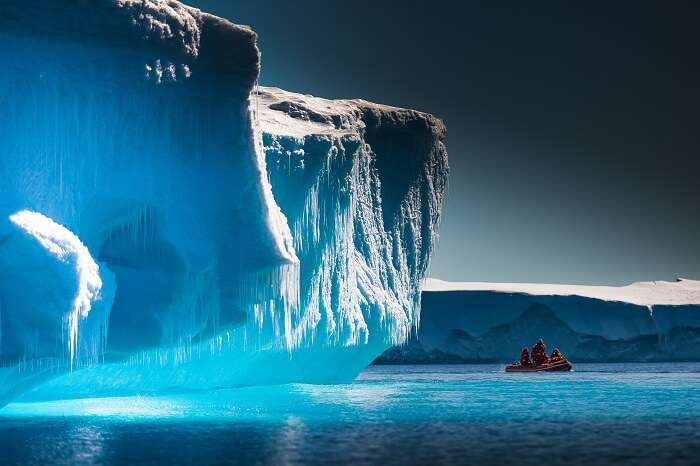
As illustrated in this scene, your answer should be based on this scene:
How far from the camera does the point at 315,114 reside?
22.2 m

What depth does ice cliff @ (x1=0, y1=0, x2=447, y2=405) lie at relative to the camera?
44.2 feet

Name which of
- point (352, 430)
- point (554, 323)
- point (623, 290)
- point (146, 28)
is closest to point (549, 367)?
point (554, 323)

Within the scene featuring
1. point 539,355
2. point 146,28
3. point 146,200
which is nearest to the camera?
point 146,28

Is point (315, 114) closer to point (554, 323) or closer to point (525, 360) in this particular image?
point (525, 360)

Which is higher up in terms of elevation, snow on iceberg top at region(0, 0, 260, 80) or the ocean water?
snow on iceberg top at region(0, 0, 260, 80)

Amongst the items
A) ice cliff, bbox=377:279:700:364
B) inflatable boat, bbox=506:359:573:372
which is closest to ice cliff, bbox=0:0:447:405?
inflatable boat, bbox=506:359:573:372

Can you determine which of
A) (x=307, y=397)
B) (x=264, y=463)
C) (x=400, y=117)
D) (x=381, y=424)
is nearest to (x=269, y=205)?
(x=381, y=424)

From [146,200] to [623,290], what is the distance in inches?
1813

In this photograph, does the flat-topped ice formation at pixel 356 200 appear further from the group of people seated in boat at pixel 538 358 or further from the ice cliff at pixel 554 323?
the ice cliff at pixel 554 323

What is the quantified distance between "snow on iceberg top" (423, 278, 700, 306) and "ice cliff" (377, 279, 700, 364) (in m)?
0.05

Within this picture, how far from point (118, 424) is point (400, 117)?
12.4 metres

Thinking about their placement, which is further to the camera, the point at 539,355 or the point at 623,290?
the point at 623,290

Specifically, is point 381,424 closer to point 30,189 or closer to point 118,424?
point 118,424

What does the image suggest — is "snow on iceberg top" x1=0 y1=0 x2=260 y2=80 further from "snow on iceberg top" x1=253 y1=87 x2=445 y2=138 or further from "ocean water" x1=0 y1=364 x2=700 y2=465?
"ocean water" x1=0 y1=364 x2=700 y2=465
